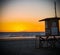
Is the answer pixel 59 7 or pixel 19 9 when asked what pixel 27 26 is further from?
pixel 59 7

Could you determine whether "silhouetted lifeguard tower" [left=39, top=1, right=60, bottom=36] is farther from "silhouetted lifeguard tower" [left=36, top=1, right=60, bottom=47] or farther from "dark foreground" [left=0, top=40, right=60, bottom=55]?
"dark foreground" [left=0, top=40, right=60, bottom=55]

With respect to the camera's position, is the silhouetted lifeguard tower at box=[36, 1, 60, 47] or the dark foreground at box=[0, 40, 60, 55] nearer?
the dark foreground at box=[0, 40, 60, 55]

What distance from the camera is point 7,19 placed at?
28.5ft

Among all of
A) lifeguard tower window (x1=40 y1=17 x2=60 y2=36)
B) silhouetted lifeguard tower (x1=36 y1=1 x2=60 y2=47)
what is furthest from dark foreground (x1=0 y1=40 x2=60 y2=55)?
lifeguard tower window (x1=40 y1=17 x2=60 y2=36)

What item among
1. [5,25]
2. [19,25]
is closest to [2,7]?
[5,25]

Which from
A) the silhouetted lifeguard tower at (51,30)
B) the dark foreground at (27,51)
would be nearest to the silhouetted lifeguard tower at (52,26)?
the silhouetted lifeguard tower at (51,30)

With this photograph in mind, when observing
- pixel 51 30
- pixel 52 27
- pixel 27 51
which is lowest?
pixel 27 51

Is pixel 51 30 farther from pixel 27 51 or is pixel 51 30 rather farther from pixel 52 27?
pixel 27 51

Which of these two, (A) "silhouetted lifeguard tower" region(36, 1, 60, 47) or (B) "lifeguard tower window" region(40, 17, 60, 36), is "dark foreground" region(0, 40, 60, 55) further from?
(B) "lifeguard tower window" region(40, 17, 60, 36)

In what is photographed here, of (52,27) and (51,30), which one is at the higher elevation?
(52,27)

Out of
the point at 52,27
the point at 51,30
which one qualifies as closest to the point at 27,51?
the point at 51,30

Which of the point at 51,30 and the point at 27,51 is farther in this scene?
the point at 51,30

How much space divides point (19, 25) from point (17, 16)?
0.65 m

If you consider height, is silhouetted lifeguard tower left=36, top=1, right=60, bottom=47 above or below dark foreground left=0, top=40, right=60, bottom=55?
above
